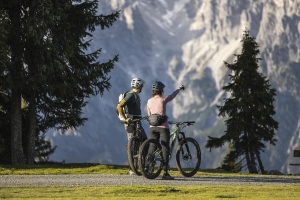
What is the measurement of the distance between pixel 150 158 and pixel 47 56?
609 inches

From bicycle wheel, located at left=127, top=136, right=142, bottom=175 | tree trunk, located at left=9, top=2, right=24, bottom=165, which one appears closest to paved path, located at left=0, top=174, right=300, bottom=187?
bicycle wheel, located at left=127, top=136, right=142, bottom=175

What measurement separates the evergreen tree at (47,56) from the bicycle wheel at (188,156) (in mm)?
13627

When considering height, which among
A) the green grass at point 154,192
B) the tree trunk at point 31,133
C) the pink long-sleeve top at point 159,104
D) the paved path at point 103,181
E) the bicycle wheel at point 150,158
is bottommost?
the green grass at point 154,192

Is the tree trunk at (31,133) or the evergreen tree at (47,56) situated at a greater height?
the evergreen tree at (47,56)

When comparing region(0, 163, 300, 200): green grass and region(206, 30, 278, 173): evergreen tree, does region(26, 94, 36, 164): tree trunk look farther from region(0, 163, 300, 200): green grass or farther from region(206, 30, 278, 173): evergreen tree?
region(0, 163, 300, 200): green grass

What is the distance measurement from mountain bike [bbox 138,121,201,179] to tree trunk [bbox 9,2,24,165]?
14611 mm

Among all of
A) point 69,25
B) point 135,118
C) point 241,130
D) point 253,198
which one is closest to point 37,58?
point 69,25

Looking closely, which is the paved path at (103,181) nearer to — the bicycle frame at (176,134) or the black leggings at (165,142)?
the black leggings at (165,142)

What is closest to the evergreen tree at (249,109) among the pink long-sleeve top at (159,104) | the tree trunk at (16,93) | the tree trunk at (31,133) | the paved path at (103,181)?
the tree trunk at (31,133)

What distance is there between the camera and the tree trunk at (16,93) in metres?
36.4

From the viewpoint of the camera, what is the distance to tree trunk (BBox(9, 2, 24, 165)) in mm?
36406

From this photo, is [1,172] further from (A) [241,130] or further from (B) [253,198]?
(A) [241,130]

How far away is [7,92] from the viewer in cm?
3834

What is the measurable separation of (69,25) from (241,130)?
17.2m
